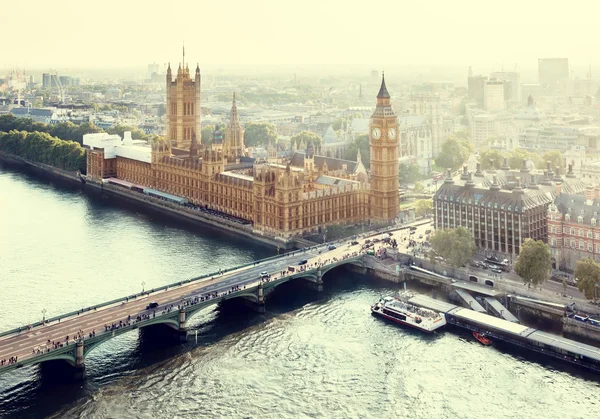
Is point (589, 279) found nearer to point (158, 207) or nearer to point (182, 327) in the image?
point (182, 327)

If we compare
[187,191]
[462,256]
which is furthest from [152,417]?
[187,191]

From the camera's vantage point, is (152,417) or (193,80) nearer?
(152,417)

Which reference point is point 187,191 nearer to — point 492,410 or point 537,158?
point 537,158

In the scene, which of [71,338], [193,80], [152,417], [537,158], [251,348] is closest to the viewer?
[152,417]

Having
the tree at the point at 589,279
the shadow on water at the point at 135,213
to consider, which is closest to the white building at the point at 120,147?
the shadow on water at the point at 135,213

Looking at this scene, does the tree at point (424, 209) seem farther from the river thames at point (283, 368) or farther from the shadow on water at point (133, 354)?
the shadow on water at point (133, 354)

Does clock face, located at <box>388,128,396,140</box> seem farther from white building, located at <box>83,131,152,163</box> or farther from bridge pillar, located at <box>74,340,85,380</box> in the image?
bridge pillar, located at <box>74,340,85,380</box>

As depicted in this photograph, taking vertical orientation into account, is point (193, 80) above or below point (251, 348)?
above

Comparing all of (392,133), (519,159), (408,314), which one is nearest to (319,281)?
(408,314)
